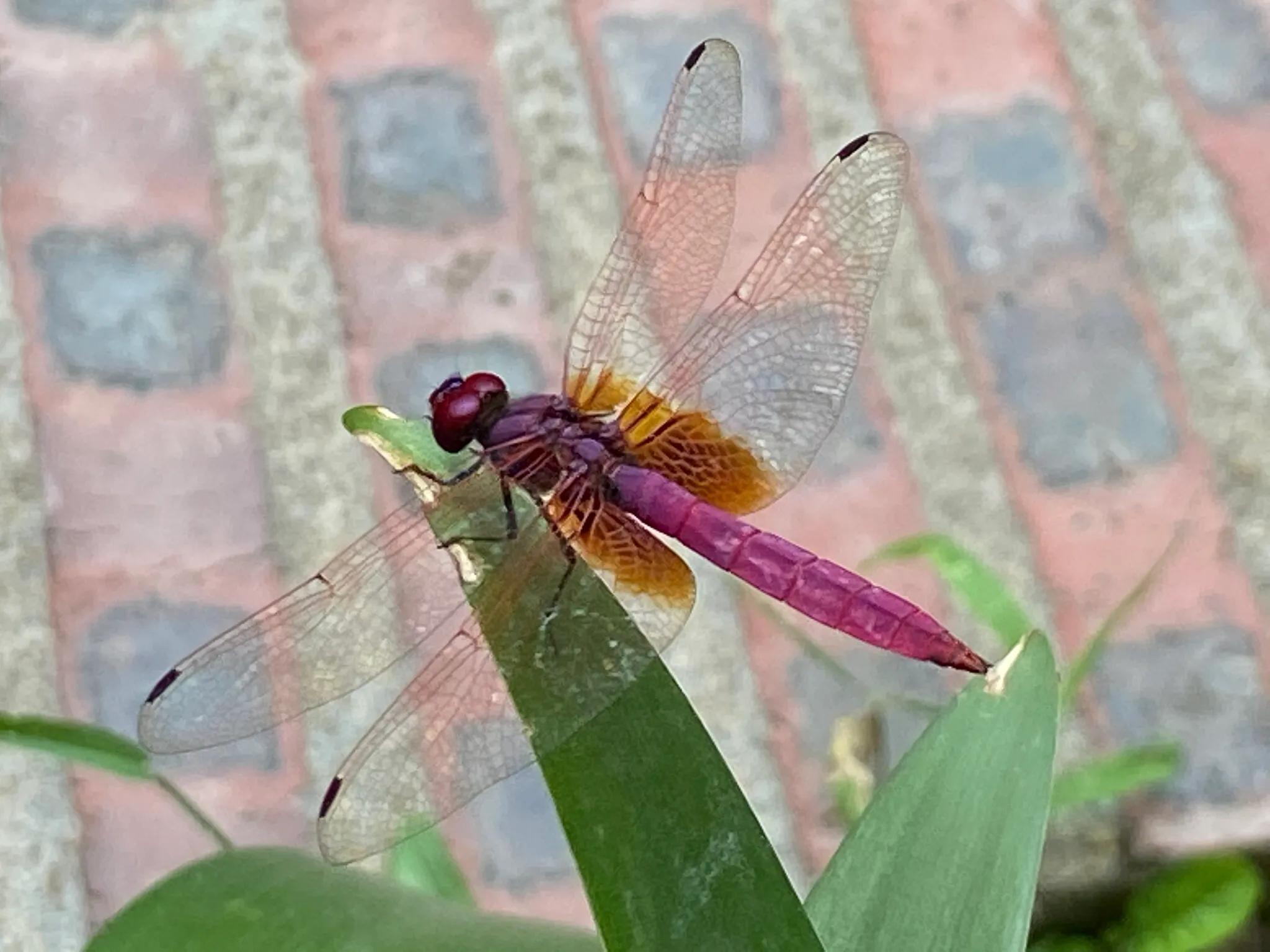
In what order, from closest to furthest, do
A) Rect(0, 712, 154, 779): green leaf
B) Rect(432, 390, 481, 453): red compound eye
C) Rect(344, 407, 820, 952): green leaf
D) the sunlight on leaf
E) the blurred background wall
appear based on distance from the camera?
Rect(344, 407, 820, 952): green leaf < Rect(0, 712, 154, 779): green leaf < Rect(432, 390, 481, 453): red compound eye < the sunlight on leaf < the blurred background wall

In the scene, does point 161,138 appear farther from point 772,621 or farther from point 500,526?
point 500,526

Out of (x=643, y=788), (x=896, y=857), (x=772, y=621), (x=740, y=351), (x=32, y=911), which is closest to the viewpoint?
(x=643, y=788)

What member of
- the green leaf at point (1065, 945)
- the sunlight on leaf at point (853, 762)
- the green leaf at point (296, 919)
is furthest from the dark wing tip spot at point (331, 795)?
the green leaf at point (1065, 945)

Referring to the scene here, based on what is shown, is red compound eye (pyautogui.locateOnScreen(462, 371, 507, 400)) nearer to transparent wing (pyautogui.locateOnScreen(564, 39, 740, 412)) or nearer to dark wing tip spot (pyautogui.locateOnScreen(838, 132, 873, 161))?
transparent wing (pyautogui.locateOnScreen(564, 39, 740, 412))

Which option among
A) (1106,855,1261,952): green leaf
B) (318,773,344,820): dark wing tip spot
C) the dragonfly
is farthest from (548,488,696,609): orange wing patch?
(1106,855,1261,952): green leaf

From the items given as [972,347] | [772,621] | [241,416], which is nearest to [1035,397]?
[972,347]

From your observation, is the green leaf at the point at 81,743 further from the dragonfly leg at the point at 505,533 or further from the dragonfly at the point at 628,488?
the dragonfly leg at the point at 505,533

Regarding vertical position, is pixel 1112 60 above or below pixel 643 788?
above
